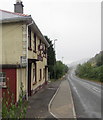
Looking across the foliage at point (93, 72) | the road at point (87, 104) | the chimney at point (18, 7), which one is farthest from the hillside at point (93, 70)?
the chimney at point (18, 7)

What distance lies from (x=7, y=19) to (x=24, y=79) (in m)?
4.18

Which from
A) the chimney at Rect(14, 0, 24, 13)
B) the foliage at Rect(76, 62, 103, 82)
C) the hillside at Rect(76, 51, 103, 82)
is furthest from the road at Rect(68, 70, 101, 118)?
the hillside at Rect(76, 51, 103, 82)

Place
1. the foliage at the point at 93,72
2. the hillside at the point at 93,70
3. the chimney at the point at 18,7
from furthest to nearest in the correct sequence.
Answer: the hillside at the point at 93,70 < the foliage at the point at 93,72 < the chimney at the point at 18,7

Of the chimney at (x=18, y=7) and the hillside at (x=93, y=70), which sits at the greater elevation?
the chimney at (x=18, y=7)

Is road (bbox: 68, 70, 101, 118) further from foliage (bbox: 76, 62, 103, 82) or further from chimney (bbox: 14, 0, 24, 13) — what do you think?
foliage (bbox: 76, 62, 103, 82)

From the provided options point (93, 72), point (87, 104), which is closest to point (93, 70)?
point (93, 72)

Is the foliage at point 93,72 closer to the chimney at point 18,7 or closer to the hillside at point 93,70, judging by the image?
the hillside at point 93,70

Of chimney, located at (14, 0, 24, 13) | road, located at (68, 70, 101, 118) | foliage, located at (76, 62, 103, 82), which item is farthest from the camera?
foliage, located at (76, 62, 103, 82)

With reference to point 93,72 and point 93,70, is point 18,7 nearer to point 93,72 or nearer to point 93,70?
point 93,72

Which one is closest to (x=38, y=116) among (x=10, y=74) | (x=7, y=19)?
(x=10, y=74)

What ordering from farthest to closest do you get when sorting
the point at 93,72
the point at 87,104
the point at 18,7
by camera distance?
1. the point at 93,72
2. the point at 18,7
3. the point at 87,104

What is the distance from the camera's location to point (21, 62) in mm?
10758

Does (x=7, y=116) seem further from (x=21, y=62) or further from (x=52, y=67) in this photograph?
(x=52, y=67)

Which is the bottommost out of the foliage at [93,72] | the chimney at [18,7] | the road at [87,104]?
the road at [87,104]
